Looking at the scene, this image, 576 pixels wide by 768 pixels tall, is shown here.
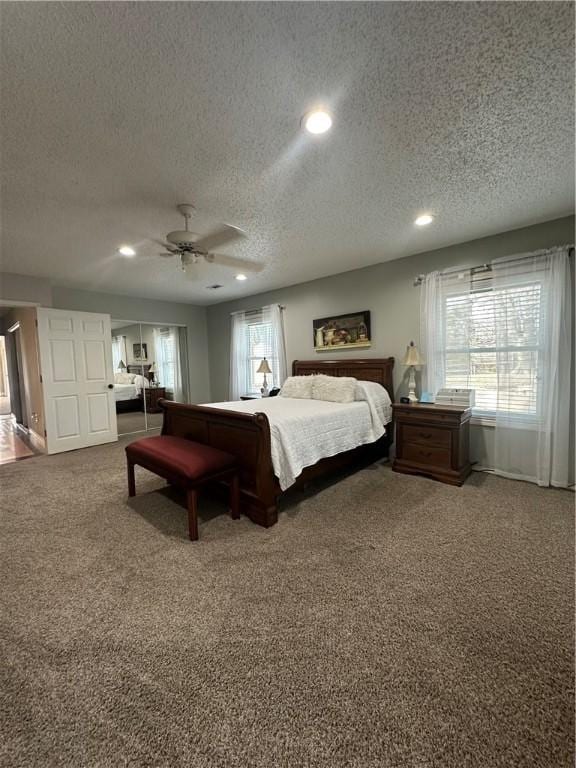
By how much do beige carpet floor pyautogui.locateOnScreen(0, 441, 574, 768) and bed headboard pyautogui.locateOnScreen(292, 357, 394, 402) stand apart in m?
1.91

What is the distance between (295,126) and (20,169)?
5.89ft

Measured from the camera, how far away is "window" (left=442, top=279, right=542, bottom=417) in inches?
123

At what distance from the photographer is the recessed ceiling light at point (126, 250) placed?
3.31 m

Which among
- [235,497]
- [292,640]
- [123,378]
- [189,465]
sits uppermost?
[123,378]

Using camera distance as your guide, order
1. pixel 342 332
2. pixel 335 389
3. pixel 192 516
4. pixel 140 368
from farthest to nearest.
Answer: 1. pixel 140 368
2. pixel 342 332
3. pixel 335 389
4. pixel 192 516

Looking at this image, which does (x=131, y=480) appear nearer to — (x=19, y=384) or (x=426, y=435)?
(x=426, y=435)

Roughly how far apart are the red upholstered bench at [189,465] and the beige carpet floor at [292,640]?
0.26 meters

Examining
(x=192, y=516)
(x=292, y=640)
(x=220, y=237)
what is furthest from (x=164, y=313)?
(x=292, y=640)

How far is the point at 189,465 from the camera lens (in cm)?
232

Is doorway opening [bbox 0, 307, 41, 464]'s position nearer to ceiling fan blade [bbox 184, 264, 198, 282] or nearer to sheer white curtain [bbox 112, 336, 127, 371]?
sheer white curtain [bbox 112, 336, 127, 371]

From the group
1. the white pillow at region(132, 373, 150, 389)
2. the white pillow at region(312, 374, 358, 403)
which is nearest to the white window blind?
the white pillow at region(312, 374, 358, 403)

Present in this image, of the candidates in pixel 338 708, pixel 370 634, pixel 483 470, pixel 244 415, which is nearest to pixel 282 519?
pixel 244 415

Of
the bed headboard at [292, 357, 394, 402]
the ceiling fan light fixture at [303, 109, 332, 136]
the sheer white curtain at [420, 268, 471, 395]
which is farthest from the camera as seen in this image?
the bed headboard at [292, 357, 394, 402]

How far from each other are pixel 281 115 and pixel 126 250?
2.47 metres
